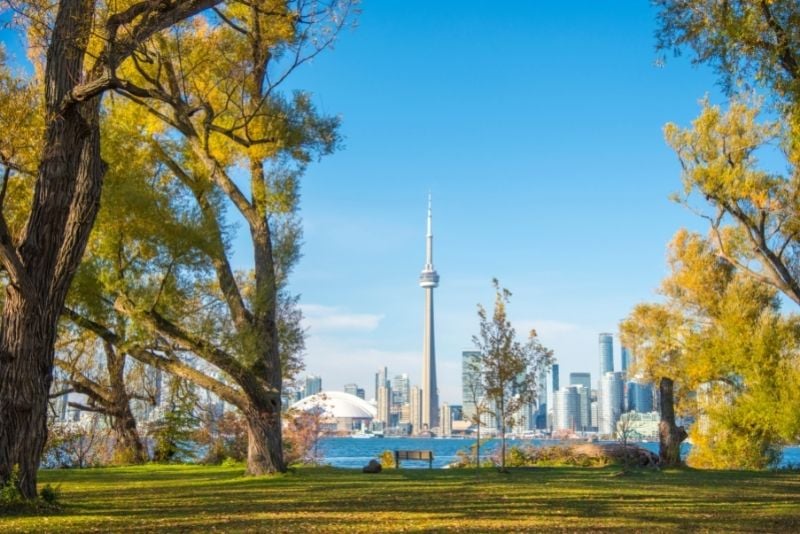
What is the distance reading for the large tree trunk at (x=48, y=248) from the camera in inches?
404

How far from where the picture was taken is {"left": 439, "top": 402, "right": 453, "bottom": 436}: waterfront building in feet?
618

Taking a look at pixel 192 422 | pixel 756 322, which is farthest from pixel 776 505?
pixel 756 322

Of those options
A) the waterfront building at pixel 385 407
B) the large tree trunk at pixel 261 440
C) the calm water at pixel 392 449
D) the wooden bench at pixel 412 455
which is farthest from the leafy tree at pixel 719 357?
the waterfront building at pixel 385 407

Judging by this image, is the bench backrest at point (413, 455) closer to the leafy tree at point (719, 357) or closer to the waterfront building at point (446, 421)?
the leafy tree at point (719, 357)

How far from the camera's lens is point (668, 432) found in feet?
76.8

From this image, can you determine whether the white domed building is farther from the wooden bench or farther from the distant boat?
the wooden bench

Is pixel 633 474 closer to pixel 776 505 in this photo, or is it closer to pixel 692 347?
pixel 776 505

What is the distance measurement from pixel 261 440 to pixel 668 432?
11.6 m

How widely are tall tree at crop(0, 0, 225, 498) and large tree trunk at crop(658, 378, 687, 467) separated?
17.3m

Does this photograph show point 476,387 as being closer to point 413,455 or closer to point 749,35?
point 413,455

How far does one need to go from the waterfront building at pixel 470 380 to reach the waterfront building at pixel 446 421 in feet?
537

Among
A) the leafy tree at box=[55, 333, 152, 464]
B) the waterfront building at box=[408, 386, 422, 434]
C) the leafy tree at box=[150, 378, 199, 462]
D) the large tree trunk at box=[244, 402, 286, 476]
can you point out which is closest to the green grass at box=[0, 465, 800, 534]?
the large tree trunk at box=[244, 402, 286, 476]

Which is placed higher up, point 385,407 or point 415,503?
point 415,503

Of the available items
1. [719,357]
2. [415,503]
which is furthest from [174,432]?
[719,357]
